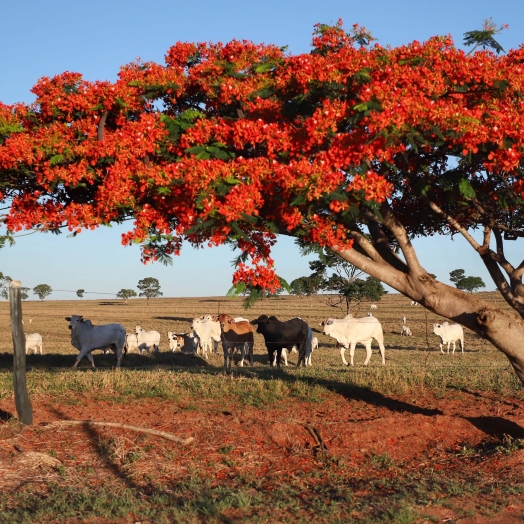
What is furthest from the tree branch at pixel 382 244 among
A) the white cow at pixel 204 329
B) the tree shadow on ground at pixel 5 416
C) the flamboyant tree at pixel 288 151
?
the white cow at pixel 204 329

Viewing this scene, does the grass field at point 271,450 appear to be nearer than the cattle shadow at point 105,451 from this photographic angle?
Yes

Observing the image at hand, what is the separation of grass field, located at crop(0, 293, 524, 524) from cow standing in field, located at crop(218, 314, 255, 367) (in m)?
9.10

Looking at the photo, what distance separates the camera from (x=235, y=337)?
2578 cm

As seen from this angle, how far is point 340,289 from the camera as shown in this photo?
183 ft

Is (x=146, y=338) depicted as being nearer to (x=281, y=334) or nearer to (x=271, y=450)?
(x=281, y=334)

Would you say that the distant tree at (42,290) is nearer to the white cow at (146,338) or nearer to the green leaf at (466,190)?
the white cow at (146,338)

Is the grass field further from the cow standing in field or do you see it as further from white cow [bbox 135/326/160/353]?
white cow [bbox 135/326/160/353]

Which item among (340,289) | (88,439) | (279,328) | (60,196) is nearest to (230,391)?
(88,439)

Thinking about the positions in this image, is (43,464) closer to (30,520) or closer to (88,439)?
(88,439)

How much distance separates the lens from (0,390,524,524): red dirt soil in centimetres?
850

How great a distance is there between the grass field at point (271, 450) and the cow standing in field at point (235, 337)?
29.9 ft

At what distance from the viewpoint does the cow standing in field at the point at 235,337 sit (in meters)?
25.2

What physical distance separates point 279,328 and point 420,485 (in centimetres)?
1830

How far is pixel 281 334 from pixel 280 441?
1570cm
